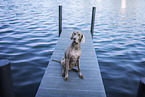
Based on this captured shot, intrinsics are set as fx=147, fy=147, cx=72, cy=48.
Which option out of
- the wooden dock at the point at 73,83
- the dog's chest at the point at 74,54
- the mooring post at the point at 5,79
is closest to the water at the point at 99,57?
the wooden dock at the point at 73,83

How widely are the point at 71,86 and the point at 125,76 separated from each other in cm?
345

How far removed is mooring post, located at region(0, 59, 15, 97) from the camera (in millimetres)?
2531

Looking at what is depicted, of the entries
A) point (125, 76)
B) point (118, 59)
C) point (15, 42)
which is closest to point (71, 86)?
point (125, 76)

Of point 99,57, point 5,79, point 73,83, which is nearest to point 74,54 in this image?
point 73,83

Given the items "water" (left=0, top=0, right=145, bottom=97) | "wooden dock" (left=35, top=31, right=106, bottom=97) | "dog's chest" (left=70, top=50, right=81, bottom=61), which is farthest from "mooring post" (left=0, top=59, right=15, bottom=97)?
"water" (left=0, top=0, right=145, bottom=97)

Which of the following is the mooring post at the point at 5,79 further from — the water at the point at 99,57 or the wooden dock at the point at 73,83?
the water at the point at 99,57

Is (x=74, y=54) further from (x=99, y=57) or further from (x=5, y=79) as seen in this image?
(x=99, y=57)

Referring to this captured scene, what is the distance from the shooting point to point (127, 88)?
Result: 19.4 ft

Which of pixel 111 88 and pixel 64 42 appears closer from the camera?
pixel 111 88

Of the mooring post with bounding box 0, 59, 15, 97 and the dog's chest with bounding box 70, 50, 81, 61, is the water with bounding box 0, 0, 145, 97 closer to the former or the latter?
the dog's chest with bounding box 70, 50, 81, 61

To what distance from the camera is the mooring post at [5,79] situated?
2.53 meters

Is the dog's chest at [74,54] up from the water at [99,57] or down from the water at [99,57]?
up

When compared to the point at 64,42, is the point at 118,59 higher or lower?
lower

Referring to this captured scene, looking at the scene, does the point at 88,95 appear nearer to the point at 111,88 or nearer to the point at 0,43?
the point at 111,88
